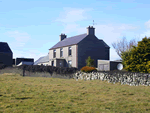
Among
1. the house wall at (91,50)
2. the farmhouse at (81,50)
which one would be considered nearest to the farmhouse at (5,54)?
the farmhouse at (81,50)

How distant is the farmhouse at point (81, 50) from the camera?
121 ft

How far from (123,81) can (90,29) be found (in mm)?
21217

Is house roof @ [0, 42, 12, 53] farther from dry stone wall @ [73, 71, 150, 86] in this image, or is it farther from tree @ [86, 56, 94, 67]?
dry stone wall @ [73, 71, 150, 86]

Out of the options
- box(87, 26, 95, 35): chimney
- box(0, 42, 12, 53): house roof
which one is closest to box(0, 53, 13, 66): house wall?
box(0, 42, 12, 53): house roof

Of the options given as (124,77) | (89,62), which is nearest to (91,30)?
(89,62)

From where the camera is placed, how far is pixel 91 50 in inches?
1496

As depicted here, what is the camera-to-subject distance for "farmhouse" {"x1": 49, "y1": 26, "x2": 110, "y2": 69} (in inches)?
1447

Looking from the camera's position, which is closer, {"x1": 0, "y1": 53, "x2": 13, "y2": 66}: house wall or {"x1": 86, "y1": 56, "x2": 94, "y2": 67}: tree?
{"x1": 86, "y1": 56, "x2": 94, "y2": 67}: tree

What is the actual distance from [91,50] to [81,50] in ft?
7.26

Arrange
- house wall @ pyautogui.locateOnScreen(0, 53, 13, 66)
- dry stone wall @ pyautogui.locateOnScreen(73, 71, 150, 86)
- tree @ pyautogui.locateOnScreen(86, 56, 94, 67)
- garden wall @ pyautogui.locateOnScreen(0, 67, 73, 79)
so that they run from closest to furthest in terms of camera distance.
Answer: dry stone wall @ pyautogui.locateOnScreen(73, 71, 150, 86), garden wall @ pyautogui.locateOnScreen(0, 67, 73, 79), tree @ pyautogui.locateOnScreen(86, 56, 94, 67), house wall @ pyautogui.locateOnScreen(0, 53, 13, 66)

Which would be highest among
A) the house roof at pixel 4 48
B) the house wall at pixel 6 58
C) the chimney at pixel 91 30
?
the chimney at pixel 91 30

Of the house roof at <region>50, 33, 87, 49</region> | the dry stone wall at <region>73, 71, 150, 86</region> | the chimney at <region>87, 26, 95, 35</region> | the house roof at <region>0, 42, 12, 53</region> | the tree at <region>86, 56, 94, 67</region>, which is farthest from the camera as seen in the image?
the house roof at <region>0, 42, 12, 53</region>

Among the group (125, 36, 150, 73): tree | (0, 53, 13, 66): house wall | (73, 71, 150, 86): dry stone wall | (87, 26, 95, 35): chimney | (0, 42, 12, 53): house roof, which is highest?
(87, 26, 95, 35): chimney

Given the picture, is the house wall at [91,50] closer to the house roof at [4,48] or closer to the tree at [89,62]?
the tree at [89,62]
